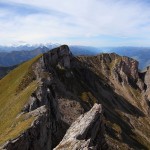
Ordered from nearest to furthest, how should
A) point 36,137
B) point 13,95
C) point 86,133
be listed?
point 86,133 < point 36,137 < point 13,95

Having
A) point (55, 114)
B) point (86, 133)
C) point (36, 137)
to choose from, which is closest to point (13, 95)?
point (55, 114)

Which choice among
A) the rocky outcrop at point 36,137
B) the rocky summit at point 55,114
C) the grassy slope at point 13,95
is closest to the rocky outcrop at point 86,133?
the rocky summit at point 55,114

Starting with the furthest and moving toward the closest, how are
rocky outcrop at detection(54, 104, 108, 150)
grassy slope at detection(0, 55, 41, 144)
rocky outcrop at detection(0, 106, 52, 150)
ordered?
grassy slope at detection(0, 55, 41, 144) < rocky outcrop at detection(0, 106, 52, 150) < rocky outcrop at detection(54, 104, 108, 150)

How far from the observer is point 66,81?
182 meters

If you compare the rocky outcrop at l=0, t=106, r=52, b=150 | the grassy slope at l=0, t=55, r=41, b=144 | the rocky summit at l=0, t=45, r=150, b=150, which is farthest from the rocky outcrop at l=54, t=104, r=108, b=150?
the grassy slope at l=0, t=55, r=41, b=144

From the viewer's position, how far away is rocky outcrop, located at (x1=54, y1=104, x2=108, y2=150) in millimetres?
47116

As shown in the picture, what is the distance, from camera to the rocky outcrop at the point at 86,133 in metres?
47.1

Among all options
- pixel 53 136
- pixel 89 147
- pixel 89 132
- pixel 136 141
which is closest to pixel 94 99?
pixel 136 141

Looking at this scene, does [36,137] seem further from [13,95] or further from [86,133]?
[13,95]

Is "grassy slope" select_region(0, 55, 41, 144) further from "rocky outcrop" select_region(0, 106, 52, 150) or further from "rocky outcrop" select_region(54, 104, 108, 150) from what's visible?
"rocky outcrop" select_region(54, 104, 108, 150)

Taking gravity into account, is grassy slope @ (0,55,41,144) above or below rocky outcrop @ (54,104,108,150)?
below

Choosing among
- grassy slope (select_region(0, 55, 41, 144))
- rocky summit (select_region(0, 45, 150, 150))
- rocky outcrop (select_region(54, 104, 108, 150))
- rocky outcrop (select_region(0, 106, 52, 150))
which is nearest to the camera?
rocky outcrop (select_region(54, 104, 108, 150))

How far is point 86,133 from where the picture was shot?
181 feet

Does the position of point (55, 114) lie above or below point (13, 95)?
above
